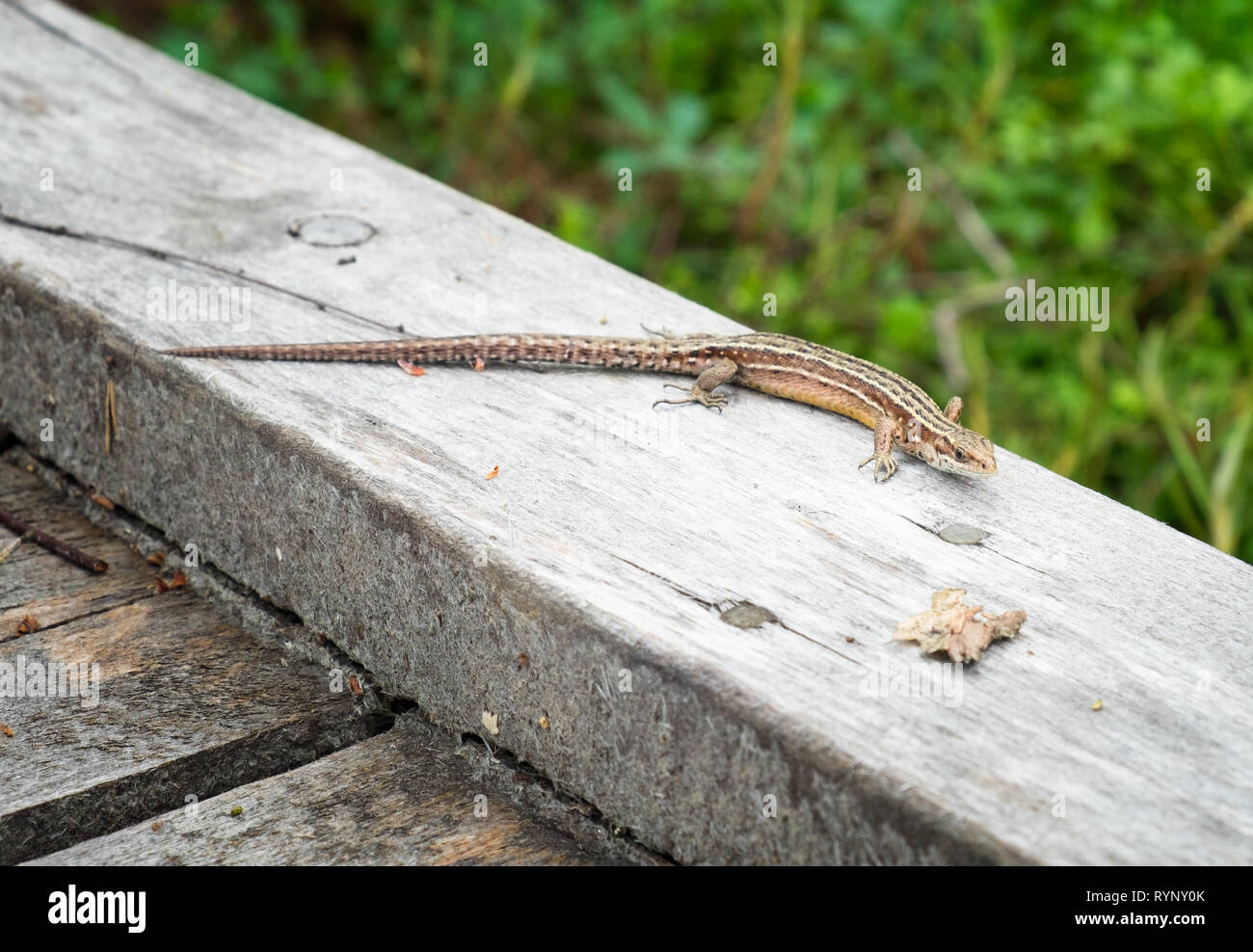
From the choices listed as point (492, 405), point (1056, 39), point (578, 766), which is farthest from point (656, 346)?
point (1056, 39)

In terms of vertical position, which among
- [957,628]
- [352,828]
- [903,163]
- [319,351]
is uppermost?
[903,163]

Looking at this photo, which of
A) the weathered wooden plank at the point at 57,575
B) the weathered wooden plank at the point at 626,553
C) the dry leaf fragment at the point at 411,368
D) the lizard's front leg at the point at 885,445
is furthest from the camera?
the dry leaf fragment at the point at 411,368

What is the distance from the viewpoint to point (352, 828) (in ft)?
6.25

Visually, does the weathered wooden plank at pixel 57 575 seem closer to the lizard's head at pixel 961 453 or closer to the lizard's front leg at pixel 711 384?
the lizard's front leg at pixel 711 384

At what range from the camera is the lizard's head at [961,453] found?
8.64 ft

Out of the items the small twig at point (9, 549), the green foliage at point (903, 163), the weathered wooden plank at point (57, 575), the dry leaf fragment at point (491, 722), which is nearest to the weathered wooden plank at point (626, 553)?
the dry leaf fragment at point (491, 722)

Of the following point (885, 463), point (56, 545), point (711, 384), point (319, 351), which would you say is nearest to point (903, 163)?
point (711, 384)

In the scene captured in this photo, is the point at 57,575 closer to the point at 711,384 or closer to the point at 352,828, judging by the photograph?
the point at 352,828

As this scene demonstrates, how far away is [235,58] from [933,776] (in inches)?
227

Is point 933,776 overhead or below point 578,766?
overhead

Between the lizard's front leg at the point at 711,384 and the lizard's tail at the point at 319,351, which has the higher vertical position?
the lizard's tail at the point at 319,351

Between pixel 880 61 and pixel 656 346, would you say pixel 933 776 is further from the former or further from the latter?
pixel 880 61

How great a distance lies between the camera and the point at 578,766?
198 centimetres

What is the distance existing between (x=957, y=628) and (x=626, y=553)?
542 mm
